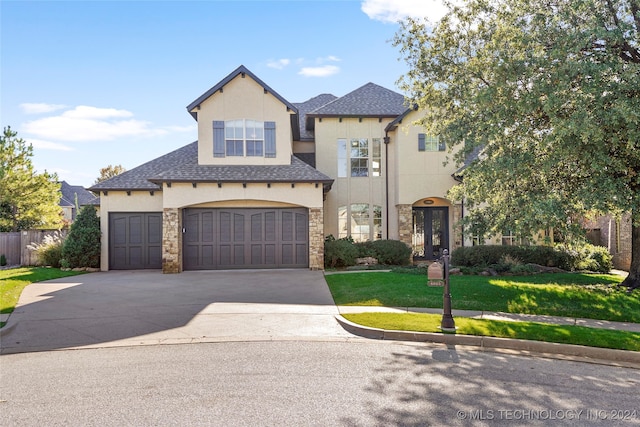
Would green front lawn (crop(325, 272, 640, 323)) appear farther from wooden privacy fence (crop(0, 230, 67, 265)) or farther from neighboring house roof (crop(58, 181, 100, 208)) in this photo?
neighboring house roof (crop(58, 181, 100, 208))

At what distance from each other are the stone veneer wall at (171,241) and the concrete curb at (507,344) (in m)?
10.8

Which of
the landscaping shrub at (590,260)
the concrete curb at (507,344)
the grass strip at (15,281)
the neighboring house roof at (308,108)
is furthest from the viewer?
the neighboring house roof at (308,108)

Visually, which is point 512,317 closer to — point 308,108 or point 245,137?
point 245,137

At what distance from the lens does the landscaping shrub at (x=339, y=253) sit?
1784 centimetres

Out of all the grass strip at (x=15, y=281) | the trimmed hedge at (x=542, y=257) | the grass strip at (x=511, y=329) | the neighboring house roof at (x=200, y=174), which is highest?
the neighboring house roof at (x=200, y=174)

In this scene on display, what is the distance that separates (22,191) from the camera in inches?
959

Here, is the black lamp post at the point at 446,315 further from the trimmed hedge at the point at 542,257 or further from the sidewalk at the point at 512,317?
the trimmed hedge at the point at 542,257

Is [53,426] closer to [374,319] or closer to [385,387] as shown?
[385,387]

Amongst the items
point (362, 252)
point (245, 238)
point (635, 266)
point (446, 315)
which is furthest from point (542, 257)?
point (245, 238)

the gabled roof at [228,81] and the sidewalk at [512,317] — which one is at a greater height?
the gabled roof at [228,81]

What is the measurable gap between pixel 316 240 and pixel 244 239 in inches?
119

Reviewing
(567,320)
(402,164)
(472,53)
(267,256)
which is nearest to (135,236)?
(267,256)

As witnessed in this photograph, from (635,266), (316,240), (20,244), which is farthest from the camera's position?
(20,244)

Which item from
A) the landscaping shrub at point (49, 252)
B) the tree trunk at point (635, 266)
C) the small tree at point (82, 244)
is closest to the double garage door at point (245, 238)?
the small tree at point (82, 244)
